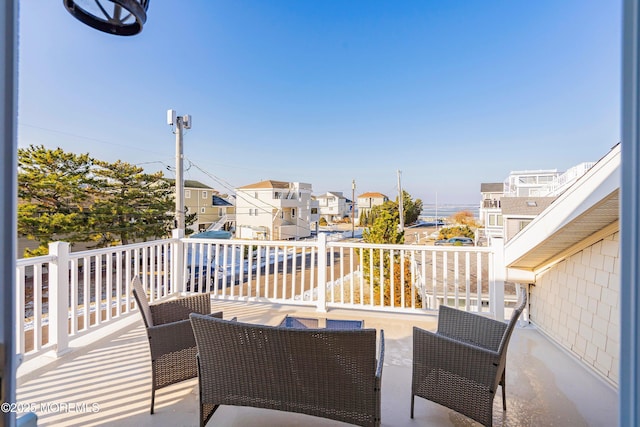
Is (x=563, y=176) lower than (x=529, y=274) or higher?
higher

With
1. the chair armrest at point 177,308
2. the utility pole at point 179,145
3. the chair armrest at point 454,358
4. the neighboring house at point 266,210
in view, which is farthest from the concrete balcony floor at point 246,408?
the neighboring house at point 266,210

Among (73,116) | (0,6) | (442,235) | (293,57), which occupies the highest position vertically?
(293,57)

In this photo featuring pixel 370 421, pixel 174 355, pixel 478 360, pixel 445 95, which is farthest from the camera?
pixel 445 95

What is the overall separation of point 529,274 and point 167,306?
4.43m

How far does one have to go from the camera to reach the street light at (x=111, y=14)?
1420 millimetres

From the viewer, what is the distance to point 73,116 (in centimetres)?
988

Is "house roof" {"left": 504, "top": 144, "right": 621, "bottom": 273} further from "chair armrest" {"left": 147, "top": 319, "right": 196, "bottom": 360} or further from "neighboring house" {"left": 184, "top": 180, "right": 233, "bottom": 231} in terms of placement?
"neighboring house" {"left": 184, "top": 180, "right": 233, "bottom": 231}

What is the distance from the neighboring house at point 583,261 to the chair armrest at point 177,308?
3030mm

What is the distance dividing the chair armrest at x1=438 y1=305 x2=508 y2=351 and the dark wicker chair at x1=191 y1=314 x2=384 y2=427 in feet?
2.68

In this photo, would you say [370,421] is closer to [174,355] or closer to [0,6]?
[174,355]

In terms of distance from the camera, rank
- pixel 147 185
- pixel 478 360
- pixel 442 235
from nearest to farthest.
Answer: pixel 478 360 → pixel 147 185 → pixel 442 235

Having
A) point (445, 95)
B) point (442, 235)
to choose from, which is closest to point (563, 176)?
point (445, 95)

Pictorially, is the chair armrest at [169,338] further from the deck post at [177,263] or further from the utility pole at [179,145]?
the utility pole at [179,145]

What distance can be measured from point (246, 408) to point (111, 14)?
2.54 meters
